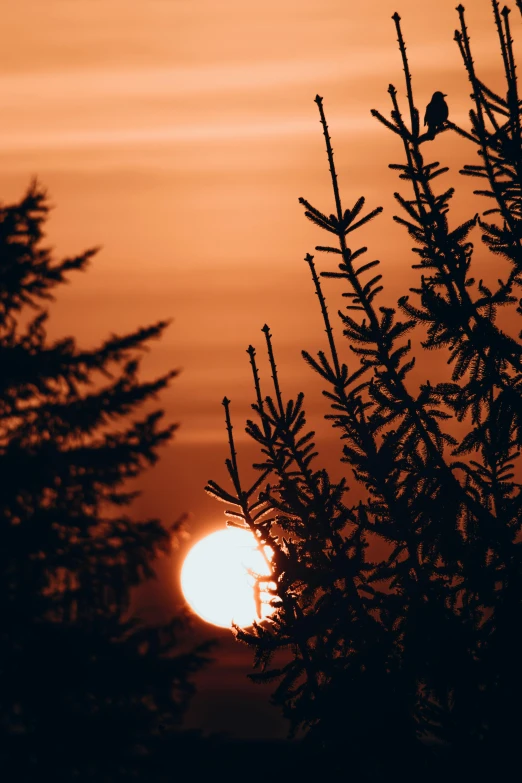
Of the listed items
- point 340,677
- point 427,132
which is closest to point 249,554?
point 340,677

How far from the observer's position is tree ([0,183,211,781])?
11984 millimetres

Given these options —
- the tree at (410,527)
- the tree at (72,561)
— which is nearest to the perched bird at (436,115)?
the tree at (410,527)

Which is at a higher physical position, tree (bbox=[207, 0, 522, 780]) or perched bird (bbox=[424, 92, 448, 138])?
perched bird (bbox=[424, 92, 448, 138])

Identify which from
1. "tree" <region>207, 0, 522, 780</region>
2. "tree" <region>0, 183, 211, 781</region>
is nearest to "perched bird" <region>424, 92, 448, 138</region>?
"tree" <region>207, 0, 522, 780</region>

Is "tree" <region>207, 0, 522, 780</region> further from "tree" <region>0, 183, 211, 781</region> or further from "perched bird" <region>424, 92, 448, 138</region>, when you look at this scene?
"tree" <region>0, 183, 211, 781</region>

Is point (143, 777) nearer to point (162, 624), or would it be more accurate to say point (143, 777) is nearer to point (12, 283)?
point (162, 624)

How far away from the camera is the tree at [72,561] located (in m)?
12.0

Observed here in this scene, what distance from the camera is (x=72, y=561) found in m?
13.1

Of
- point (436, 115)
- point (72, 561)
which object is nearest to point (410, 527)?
point (436, 115)

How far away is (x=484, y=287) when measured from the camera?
5.58 m

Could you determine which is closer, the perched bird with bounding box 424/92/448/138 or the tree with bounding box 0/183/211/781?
the perched bird with bounding box 424/92/448/138

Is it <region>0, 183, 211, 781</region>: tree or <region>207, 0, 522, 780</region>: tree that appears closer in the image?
<region>207, 0, 522, 780</region>: tree

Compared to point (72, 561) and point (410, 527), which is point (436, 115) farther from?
point (72, 561)

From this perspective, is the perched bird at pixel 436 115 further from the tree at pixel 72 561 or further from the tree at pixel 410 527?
the tree at pixel 72 561
